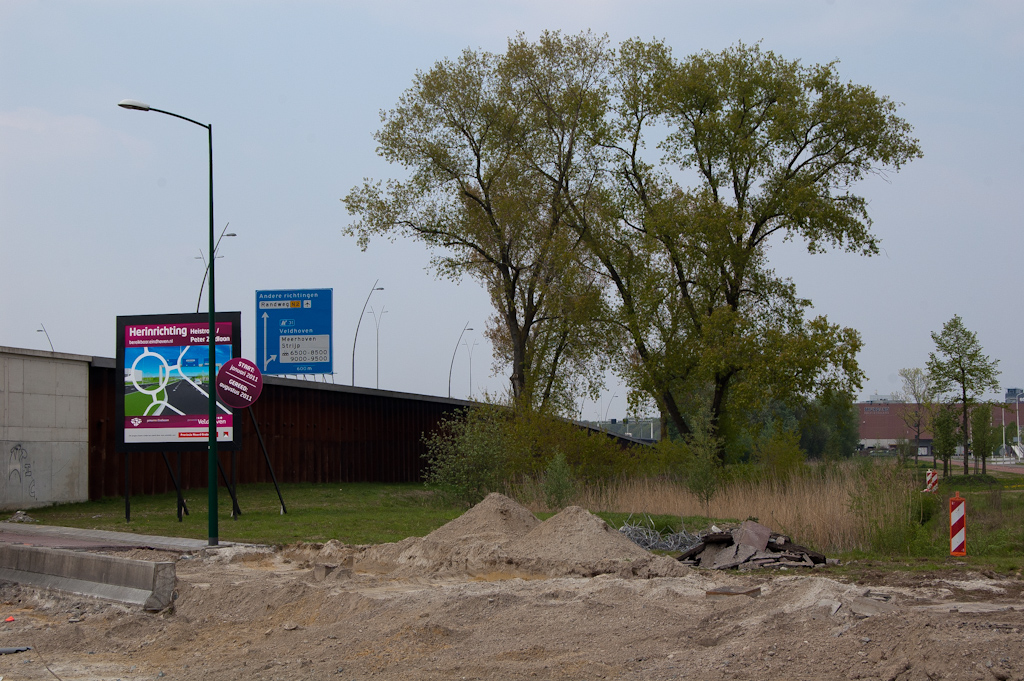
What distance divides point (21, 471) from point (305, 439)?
41.0 feet

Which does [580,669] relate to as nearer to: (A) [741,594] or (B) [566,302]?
(A) [741,594]

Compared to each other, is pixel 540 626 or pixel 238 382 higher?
pixel 238 382

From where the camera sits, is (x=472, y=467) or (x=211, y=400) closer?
(x=211, y=400)

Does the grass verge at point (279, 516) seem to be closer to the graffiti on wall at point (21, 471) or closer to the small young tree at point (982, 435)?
the graffiti on wall at point (21, 471)

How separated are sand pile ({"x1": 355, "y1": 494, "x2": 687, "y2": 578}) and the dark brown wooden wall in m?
8.25

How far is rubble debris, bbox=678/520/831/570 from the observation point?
1303 centimetres

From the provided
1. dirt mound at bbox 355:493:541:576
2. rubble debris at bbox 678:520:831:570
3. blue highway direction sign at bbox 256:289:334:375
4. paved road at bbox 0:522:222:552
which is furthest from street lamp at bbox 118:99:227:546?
blue highway direction sign at bbox 256:289:334:375

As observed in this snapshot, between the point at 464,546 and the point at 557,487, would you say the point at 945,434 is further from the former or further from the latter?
the point at 464,546

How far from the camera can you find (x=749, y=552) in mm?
13281

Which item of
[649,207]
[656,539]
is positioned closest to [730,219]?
[649,207]

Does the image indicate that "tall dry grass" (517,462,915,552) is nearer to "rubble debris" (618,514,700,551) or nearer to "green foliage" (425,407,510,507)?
"rubble debris" (618,514,700,551)

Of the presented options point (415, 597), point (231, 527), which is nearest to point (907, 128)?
point (231, 527)

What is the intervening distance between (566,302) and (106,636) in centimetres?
2642

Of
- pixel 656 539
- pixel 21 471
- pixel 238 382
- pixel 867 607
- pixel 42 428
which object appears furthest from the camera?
pixel 42 428
